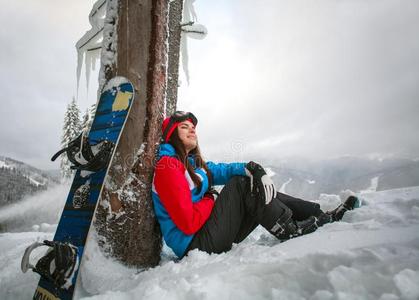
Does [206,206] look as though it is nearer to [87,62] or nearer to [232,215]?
[232,215]

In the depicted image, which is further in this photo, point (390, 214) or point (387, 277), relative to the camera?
point (390, 214)

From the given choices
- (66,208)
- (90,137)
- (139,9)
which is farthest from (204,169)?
(139,9)

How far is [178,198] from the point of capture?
2.21 m

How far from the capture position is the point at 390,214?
234 centimetres

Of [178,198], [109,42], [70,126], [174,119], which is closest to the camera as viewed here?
[178,198]

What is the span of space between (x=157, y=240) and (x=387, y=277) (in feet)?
6.52

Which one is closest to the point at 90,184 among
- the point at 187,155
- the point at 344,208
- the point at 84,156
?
the point at 84,156

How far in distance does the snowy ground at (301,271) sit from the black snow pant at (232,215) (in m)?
0.18

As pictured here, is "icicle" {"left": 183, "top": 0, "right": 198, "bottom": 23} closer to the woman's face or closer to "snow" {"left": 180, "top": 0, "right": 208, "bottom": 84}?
"snow" {"left": 180, "top": 0, "right": 208, "bottom": 84}

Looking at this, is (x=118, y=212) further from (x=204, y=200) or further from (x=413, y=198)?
(x=413, y=198)

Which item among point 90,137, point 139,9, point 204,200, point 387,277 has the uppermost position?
point 139,9

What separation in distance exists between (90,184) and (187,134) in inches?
44.1

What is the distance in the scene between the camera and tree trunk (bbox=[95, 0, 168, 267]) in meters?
2.40

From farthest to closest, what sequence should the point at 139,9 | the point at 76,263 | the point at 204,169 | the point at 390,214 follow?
1. the point at 204,169
2. the point at 139,9
3. the point at 390,214
4. the point at 76,263
